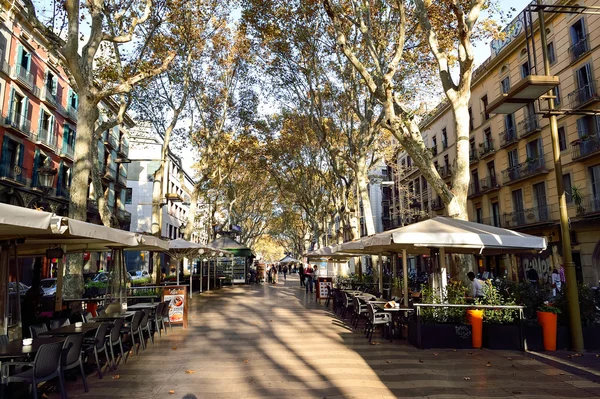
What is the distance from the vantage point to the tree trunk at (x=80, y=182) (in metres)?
9.84

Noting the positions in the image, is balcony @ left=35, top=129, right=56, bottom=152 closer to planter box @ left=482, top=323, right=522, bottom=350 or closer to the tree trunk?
the tree trunk

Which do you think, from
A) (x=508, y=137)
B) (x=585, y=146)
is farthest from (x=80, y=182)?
(x=508, y=137)

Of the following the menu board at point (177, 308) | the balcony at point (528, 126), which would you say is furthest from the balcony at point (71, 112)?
the balcony at point (528, 126)

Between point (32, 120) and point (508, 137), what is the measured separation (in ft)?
97.1

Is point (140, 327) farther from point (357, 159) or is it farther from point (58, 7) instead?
point (357, 159)

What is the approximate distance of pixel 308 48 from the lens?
15.8m

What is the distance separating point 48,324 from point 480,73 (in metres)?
30.4

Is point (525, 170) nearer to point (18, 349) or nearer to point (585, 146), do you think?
point (585, 146)

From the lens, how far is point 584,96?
792 inches

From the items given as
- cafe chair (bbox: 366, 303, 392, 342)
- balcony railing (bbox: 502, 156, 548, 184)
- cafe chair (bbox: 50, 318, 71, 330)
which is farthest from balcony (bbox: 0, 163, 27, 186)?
balcony railing (bbox: 502, 156, 548, 184)

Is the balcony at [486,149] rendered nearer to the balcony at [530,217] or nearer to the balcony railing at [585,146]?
the balcony at [530,217]

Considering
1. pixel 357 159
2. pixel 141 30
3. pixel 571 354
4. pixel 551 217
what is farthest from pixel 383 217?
pixel 571 354

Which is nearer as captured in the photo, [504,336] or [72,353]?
[72,353]

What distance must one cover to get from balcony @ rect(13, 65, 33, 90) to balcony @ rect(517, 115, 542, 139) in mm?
29219
